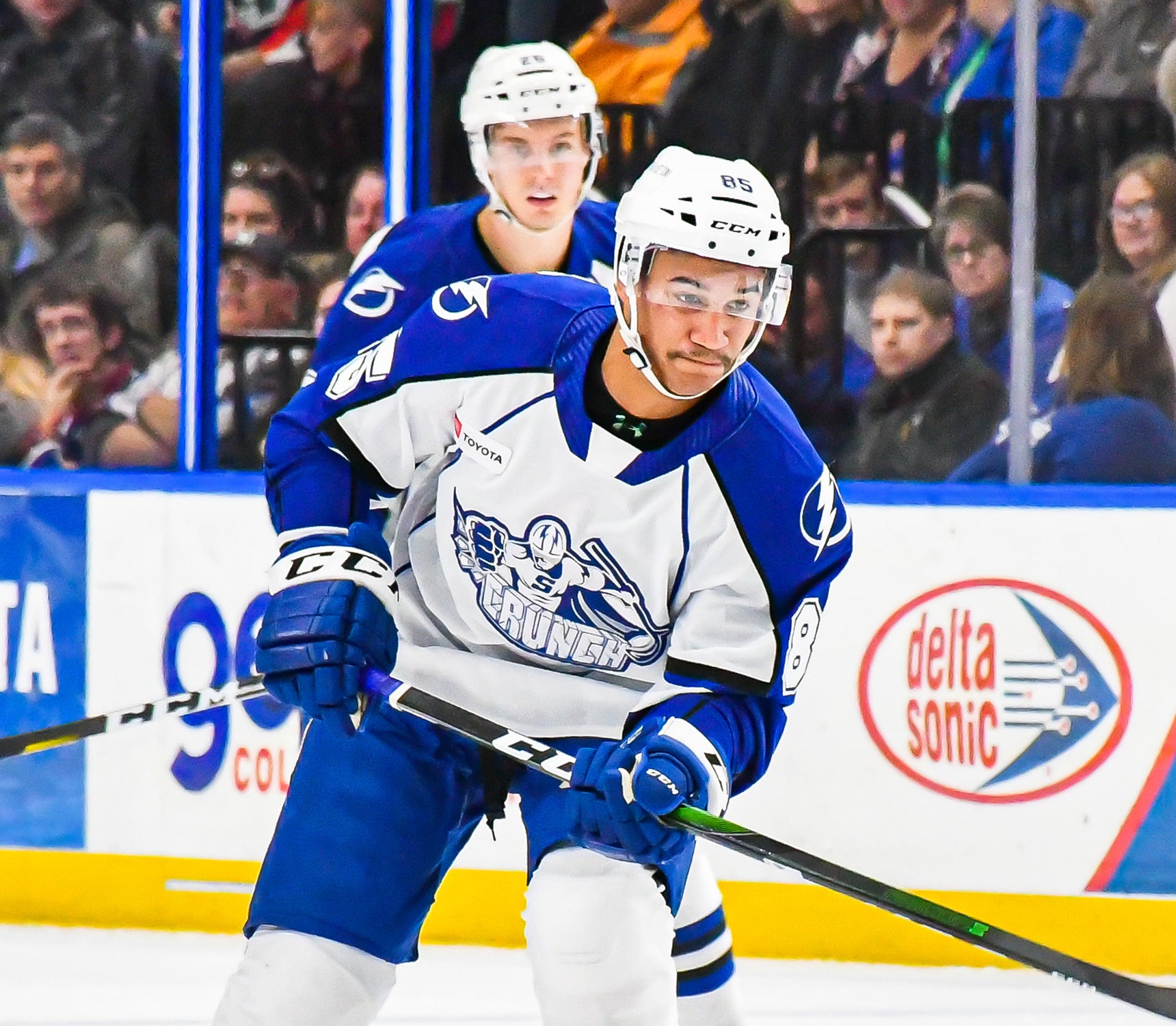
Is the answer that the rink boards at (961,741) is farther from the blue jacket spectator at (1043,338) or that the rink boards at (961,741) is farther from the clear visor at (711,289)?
the clear visor at (711,289)

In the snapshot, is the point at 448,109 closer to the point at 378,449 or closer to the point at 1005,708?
the point at 1005,708

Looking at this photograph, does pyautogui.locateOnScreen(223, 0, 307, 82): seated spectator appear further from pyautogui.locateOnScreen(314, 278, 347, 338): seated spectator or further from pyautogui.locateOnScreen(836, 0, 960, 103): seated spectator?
pyautogui.locateOnScreen(836, 0, 960, 103): seated spectator

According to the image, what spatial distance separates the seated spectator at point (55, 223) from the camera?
4094mm

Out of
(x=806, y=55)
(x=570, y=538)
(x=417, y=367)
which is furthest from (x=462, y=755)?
(x=806, y=55)

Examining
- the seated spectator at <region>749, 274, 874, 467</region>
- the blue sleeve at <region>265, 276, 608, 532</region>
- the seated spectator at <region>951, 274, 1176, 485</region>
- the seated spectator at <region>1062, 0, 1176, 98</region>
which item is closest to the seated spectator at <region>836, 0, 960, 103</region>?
the seated spectator at <region>1062, 0, 1176, 98</region>

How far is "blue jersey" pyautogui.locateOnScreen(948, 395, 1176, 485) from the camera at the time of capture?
355cm

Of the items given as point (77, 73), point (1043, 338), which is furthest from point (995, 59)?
point (77, 73)

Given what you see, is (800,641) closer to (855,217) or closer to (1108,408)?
(1108,408)

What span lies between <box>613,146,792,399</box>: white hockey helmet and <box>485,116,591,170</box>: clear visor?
952 mm

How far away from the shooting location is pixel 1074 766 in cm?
321

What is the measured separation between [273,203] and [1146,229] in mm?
1811

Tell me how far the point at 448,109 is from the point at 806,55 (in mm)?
758

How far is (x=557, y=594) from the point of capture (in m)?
1.95

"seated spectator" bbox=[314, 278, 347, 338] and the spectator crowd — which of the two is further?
"seated spectator" bbox=[314, 278, 347, 338]
